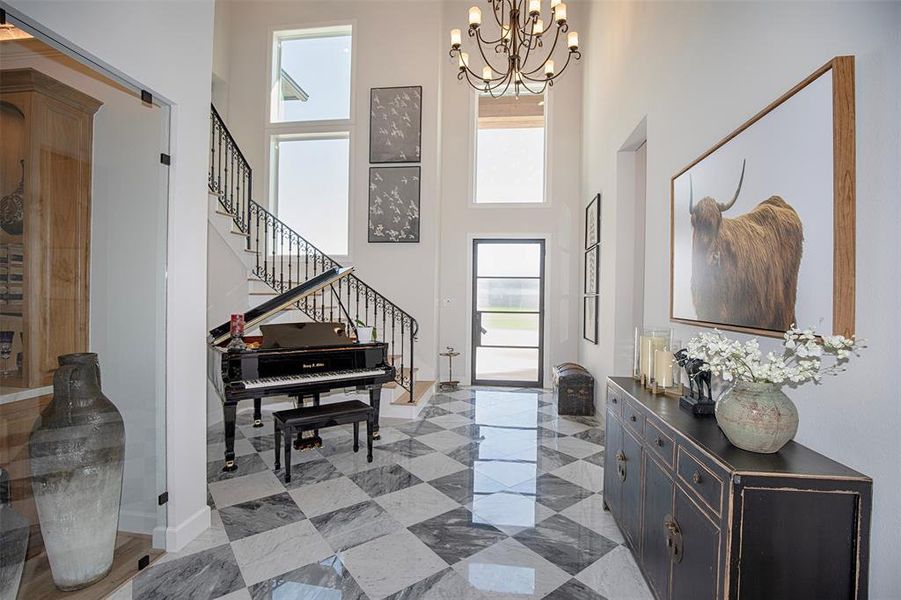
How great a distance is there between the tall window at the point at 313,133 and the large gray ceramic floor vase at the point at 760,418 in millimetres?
5732

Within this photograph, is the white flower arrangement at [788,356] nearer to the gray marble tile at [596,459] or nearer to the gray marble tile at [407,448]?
the gray marble tile at [596,459]

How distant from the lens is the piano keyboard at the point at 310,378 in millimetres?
3168

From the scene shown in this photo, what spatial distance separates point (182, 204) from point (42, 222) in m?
0.60

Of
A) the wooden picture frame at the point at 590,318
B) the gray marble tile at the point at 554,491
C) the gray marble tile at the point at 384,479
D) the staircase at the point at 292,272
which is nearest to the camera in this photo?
the gray marble tile at the point at 554,491

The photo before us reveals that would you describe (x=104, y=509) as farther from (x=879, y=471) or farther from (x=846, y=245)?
(x=846, y=245)

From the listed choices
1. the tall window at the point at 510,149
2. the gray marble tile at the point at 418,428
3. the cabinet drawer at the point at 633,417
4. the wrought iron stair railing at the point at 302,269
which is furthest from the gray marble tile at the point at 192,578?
the tall window at the point at 510,149

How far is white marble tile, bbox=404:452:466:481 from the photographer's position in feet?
10.6

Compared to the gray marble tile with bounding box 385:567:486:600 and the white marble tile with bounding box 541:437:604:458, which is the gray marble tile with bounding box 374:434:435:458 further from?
the gray marble tile with bounding box 385:567:486:600

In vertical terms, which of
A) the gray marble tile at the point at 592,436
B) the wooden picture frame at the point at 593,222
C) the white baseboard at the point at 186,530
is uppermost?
the wooden picture frame at the point at 593,222

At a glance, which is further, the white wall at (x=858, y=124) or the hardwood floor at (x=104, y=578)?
the hardwood floor at (x=104, y=578)

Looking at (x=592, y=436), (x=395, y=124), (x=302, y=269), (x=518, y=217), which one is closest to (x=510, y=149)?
(x=518, y=217)

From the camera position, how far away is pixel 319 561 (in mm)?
2162

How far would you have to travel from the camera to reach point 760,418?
1.35m

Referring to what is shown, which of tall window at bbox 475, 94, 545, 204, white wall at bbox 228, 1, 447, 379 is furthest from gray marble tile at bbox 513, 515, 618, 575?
tall window at bbox 475, 94, 545, 204
